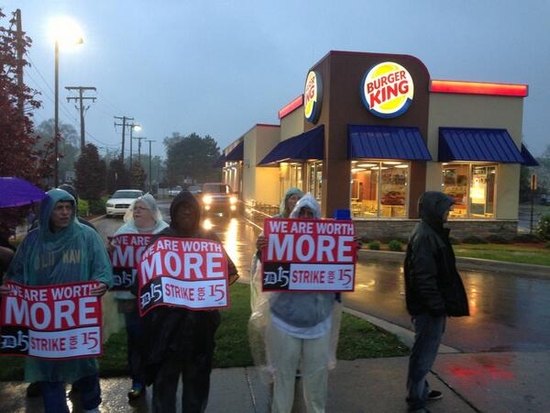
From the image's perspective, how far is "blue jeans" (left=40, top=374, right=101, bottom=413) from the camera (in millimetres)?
3572

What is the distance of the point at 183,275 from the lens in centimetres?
365

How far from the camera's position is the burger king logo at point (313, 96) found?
18875 mm

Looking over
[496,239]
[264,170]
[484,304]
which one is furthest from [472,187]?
[264,170]

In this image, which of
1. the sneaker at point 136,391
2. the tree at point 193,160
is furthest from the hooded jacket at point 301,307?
the tree at point 193,160

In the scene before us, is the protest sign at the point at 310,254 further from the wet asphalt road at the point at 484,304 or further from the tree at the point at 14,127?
the tree at the point at 14,127

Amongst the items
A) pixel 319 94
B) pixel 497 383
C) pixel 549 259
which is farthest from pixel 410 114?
pixel 497 383

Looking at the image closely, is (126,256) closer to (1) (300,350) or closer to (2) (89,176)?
(1) (300,350)

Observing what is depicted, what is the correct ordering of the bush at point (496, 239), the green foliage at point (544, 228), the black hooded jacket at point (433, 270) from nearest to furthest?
1. the black hooded jacket at point (433, 270)
2. the green foliage at point (544, 228)
3. the bush at point (496, 239)

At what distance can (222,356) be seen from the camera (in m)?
5.52

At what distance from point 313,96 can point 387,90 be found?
298 centimetres

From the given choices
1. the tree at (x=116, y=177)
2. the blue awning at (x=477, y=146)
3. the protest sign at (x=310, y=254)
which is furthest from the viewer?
the tree at (x=116, y=177)

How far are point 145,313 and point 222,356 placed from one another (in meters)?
2.18

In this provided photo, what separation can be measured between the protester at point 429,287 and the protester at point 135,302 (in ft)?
7.65

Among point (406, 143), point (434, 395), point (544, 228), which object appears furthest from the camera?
point (406, 143)
